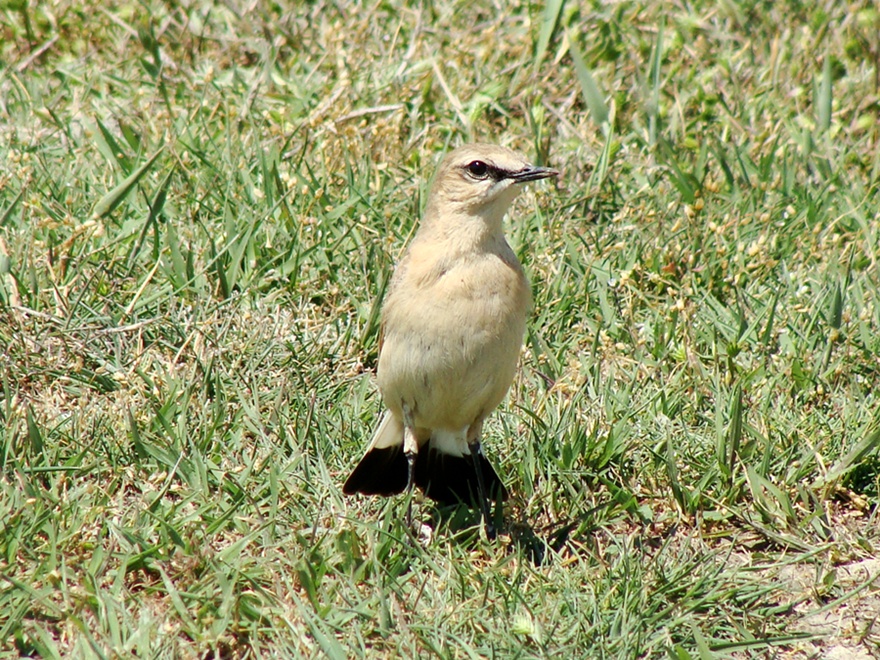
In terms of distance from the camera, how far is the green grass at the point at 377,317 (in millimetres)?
4355

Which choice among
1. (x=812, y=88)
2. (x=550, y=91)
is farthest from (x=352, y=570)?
(x=812, y=88)

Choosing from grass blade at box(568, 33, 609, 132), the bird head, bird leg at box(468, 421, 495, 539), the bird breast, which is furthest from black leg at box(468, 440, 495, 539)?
grass blade at box(568, 33, 609, 132)

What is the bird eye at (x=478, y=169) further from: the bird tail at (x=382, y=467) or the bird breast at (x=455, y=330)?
the bird tail at (x=382, y=467)

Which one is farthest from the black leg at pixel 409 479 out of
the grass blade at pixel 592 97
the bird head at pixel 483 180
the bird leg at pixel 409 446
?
the grass blade at pixel 592 97

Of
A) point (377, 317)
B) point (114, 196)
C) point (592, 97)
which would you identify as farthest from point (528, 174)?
point (592, 97)

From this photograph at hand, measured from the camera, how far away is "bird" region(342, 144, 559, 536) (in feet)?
15.6

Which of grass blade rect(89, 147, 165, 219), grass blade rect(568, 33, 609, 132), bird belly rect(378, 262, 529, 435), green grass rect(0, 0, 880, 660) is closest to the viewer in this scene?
green grass rect(0, 0, 880, 660)

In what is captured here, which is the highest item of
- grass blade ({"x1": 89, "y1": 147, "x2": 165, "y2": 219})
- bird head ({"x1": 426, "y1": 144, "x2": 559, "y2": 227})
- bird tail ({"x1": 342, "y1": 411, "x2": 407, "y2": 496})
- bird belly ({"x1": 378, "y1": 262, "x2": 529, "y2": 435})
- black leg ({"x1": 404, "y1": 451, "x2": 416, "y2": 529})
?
bird head ({"x1": 426, "y1": 144, "x2": 559, "y2": 227})

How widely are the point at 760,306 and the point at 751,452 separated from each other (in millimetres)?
1103

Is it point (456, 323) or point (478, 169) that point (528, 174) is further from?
point (456, 323)

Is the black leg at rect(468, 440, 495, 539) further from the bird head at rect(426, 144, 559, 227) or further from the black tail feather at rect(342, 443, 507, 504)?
the bird head at rect(426, 144, 559, 227)

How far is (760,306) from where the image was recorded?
5977mm

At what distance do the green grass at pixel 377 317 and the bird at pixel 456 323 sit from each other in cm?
20

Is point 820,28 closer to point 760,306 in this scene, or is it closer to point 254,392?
point 760,306
